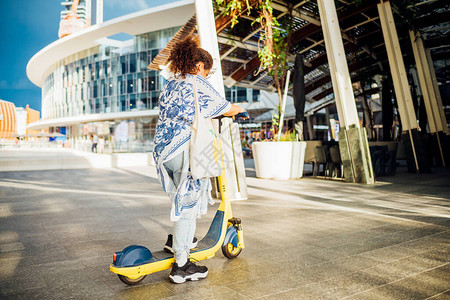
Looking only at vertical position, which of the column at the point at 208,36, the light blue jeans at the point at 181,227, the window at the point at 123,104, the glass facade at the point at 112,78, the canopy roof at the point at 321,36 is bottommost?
the light blue jeans at the point at 181,227

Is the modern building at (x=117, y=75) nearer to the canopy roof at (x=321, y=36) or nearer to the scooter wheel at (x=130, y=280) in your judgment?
the canopy roof at (x=321, y=36)

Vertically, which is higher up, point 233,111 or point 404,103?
point 404,103

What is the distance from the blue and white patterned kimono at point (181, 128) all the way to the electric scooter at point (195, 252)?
293 mm

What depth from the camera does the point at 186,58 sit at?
237cm

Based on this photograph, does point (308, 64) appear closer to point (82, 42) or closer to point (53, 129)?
point (82, 42)

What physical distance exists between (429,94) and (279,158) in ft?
27.2

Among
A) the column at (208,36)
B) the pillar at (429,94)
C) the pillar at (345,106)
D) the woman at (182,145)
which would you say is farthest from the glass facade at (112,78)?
the woman at (182,145)

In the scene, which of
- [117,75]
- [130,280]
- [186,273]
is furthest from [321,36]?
[117,75]

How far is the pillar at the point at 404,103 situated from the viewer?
1005cm

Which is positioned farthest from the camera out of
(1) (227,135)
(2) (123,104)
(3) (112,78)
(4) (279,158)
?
(3) (112,78)

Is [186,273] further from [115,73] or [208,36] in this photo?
[115,73]

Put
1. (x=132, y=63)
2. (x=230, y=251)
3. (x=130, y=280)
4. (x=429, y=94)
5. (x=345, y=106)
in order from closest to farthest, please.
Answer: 1. (x=130, y=280)
2. (x=230, y=251)
3. (x=345, y=106)
4. (x=429, y=94)
5. (x=132, y=63)

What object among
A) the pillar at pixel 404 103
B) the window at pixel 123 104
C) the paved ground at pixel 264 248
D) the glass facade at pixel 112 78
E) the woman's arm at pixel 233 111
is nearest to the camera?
the paved ground at pixel 264 248

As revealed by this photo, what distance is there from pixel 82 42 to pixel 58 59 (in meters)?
11.0
